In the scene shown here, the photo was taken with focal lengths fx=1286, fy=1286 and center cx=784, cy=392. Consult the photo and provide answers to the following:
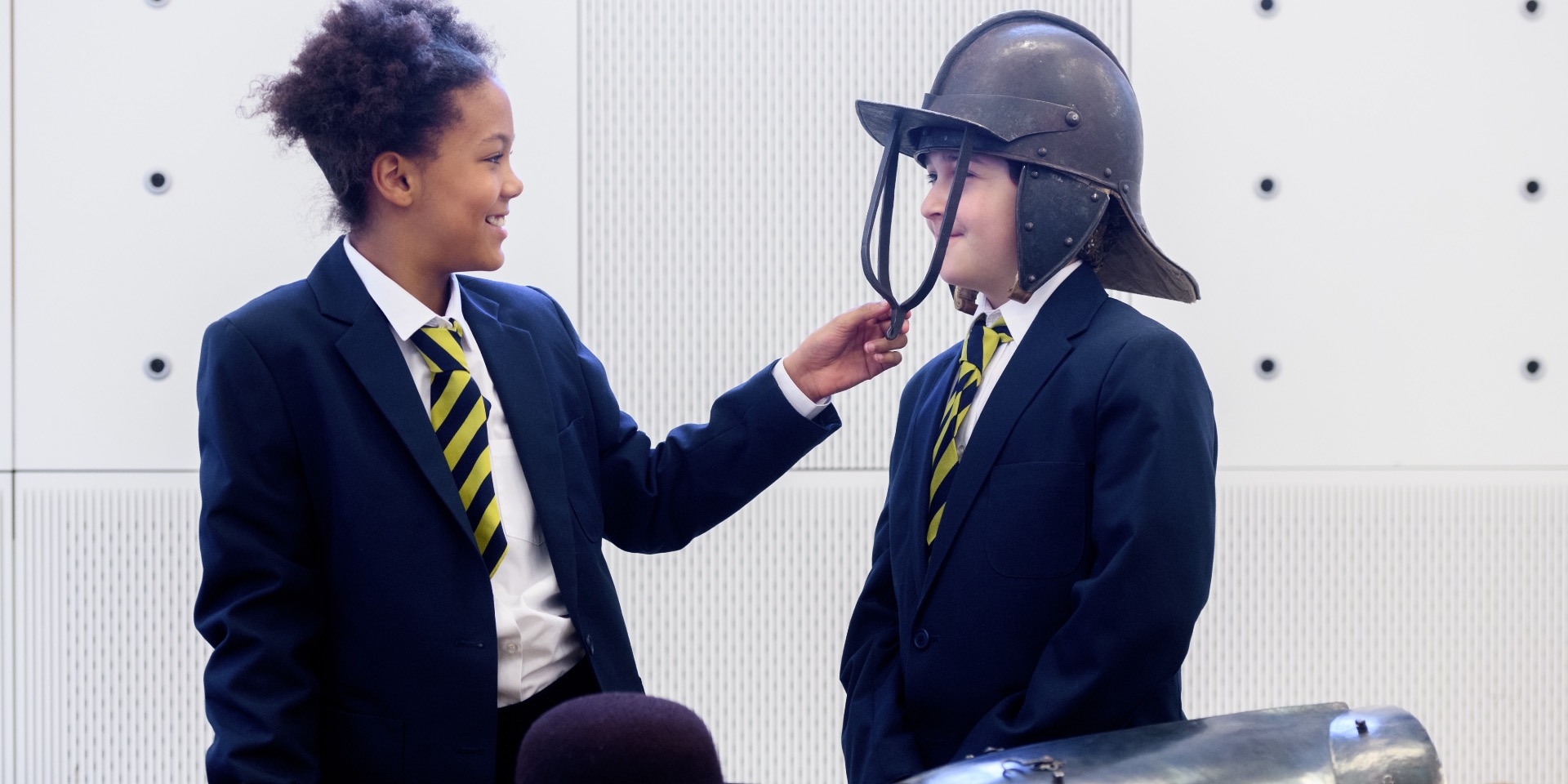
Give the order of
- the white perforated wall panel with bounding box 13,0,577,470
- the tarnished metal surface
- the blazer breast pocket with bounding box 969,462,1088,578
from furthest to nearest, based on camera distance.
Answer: the white perforated wall panel with bounding box 13,0,577,470 < the blazer breast pocket with bounding box 969,462,1088,578 < the tarnished metal surface

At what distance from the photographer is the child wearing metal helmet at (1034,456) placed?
65.1 inches

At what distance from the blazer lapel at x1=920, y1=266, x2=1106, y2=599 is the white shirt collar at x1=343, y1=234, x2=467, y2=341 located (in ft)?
2.56

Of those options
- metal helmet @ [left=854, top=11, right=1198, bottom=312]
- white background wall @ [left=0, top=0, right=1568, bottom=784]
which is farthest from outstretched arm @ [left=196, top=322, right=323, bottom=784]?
white background wall @ [left=0, top=0, right=1568, bottom=784]

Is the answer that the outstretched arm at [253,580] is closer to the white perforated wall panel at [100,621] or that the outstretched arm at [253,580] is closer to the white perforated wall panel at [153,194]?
the white perforated wall panel at [153,194]

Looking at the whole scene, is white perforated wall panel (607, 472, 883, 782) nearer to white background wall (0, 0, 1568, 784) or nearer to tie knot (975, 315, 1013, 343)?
white background wall (0, 0, 1568, 784)

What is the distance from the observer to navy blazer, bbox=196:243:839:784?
5.41 ft

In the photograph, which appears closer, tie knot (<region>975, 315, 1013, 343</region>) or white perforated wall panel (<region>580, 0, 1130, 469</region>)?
tie knot (<region>975, 315, 1013, 343</region>)

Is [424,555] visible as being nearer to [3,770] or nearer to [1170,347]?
[1170,347]

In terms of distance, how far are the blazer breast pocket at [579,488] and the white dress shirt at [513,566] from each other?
0.27 feet

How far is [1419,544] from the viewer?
3285 mm

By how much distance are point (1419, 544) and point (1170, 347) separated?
1.95 m

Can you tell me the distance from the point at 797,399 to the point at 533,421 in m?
0.45

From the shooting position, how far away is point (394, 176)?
1853mm

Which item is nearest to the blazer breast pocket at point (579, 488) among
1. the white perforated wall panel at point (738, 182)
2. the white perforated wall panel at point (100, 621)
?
the white perforated wall panel at point (738, 182)
